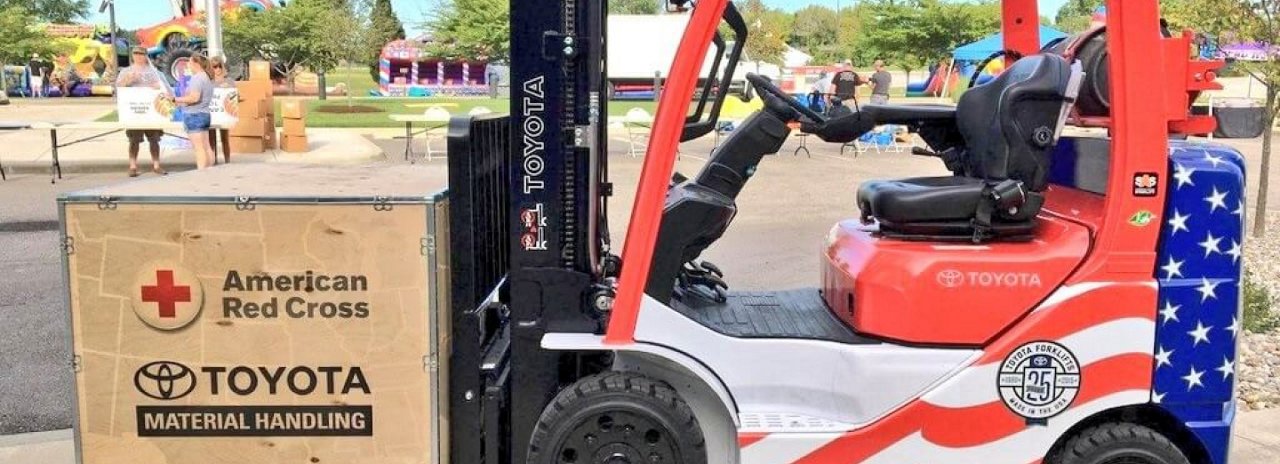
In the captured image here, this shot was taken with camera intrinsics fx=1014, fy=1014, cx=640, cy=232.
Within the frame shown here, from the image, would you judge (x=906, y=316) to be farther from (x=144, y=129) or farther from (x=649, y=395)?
(x=144, y=129)

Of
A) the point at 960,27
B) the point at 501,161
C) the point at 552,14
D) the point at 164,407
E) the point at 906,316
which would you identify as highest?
the point at 960,27

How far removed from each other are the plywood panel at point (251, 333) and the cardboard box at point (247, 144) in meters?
15.9

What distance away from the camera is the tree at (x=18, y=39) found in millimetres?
44322

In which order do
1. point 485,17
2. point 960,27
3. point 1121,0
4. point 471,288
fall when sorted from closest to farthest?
point 1121,0 → point 471,288 → point 960,27 → point 485,17

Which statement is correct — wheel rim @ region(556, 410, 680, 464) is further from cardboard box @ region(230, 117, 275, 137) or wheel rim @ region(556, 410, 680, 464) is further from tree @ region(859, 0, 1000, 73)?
tree @ region(859, 0, 1000, 73)

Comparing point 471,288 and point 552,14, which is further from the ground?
point 552,14

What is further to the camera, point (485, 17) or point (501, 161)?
point (485, 17)

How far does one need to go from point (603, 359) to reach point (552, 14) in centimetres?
131

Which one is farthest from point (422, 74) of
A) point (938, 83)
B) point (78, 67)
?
point (938, 83)

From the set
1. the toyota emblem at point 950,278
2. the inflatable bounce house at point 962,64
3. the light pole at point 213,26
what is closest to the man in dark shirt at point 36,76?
the light pole at point 213,26

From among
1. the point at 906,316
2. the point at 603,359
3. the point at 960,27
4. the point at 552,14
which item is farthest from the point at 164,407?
the point at 960,27

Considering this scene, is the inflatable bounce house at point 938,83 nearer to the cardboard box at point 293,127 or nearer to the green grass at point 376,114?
the green grass at point 376,114

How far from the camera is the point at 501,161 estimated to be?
172 inches

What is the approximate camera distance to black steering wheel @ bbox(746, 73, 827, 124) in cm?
381
